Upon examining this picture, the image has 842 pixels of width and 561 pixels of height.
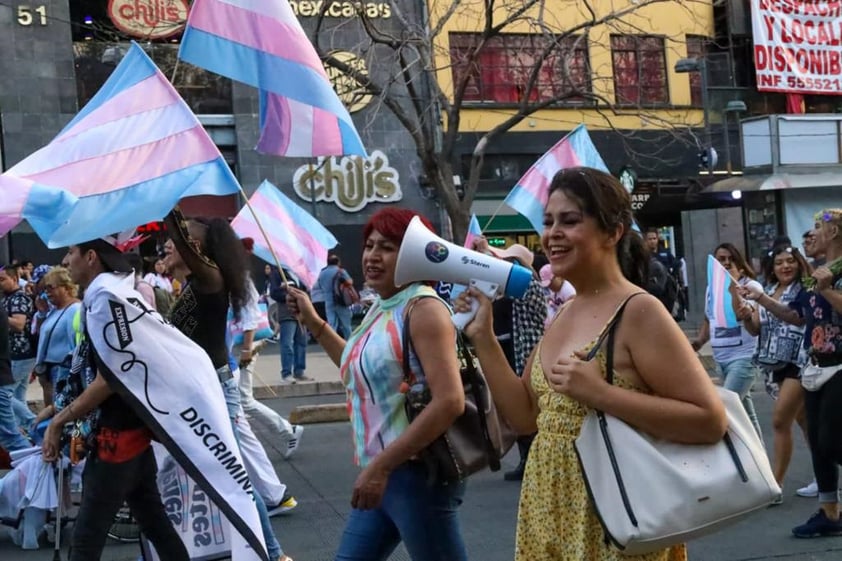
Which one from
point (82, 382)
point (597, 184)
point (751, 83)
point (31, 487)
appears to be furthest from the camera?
point (751, 83)

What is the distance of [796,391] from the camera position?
6645 mm

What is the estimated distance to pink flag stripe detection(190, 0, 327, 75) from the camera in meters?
5.13

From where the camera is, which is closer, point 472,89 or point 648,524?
point 648,524

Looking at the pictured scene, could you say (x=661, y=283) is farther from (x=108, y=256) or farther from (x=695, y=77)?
(x=695, y=77)

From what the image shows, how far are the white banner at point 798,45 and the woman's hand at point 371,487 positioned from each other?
80.4 feet

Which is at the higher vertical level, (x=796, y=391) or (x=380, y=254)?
(x=380, y=254)

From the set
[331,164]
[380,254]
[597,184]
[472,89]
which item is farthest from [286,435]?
[472,89]

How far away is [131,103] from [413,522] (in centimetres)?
262

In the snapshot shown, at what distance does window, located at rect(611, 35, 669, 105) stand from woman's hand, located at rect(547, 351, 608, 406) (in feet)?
74.1

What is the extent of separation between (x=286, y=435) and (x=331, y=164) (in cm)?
1473

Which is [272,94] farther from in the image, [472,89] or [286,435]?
[472,89]

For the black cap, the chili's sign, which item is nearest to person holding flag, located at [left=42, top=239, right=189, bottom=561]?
the black cap

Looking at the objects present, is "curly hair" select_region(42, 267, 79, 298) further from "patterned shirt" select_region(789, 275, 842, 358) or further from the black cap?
"patterned shirt" select_region(789, 275, 842, 358)

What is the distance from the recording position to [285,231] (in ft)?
28.7
